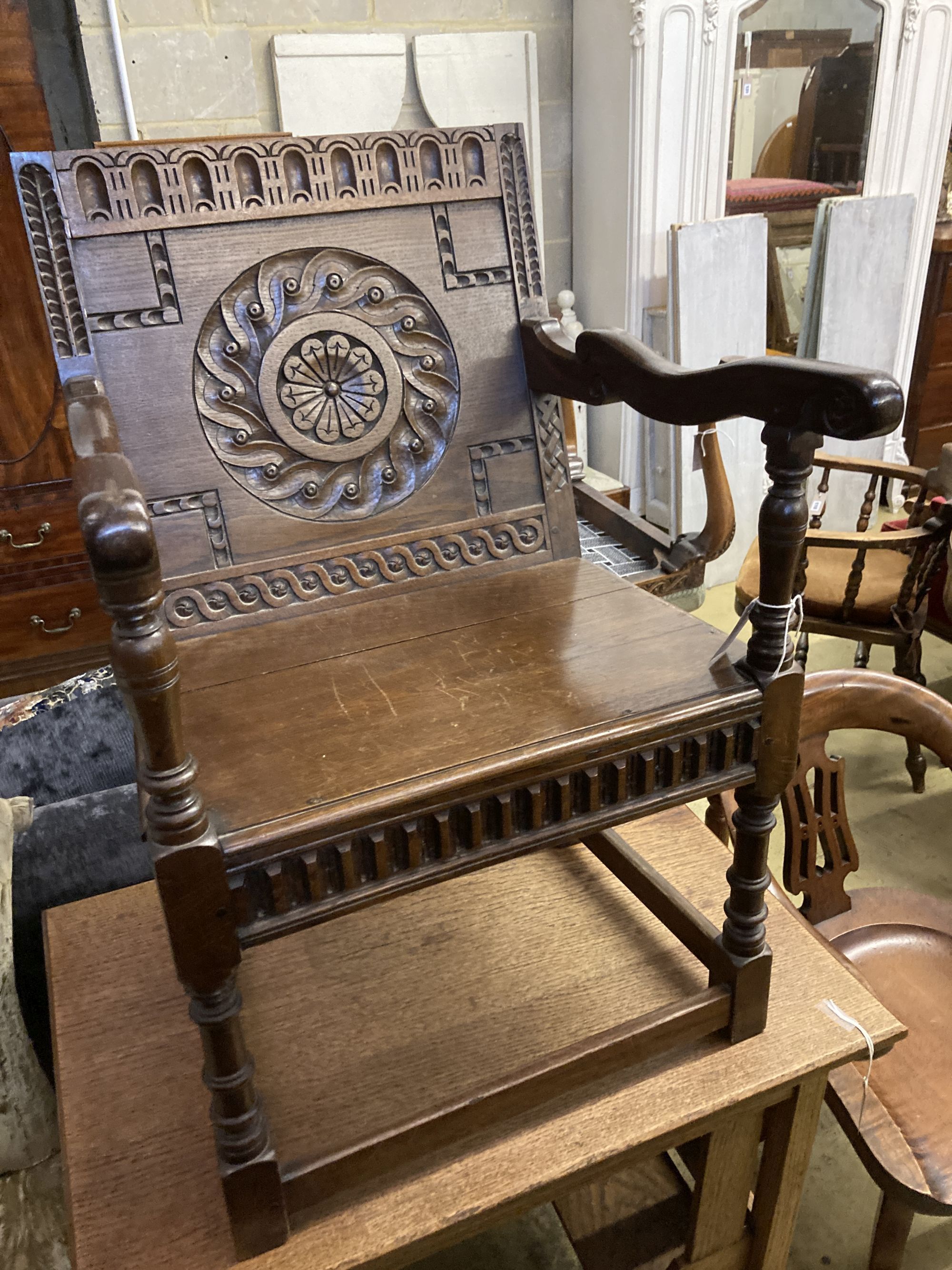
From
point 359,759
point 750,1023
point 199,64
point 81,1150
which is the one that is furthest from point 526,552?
point 199,64

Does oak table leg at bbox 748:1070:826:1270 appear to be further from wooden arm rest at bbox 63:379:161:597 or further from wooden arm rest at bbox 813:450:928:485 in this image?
wooden arm rest at bbox 813:450:928:485

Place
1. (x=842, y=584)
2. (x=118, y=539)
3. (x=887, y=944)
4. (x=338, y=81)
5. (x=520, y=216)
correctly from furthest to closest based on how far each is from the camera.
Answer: (x=338, y=81) → (x=842, y=584) → (x=887, y=944) → (x=520, y=216) → (x=118, y=539)

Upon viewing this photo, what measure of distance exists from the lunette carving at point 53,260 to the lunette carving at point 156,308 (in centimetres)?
2

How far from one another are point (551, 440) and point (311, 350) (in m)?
0.32

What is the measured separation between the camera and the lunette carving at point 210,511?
1.02 meters

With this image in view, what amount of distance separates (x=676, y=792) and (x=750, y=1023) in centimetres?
29

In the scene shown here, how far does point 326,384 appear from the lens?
1.08 m

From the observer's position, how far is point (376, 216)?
42.5 inches

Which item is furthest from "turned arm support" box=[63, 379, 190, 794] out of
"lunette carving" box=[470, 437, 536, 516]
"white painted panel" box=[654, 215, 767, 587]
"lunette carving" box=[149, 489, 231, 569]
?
"white painted panel" box=[654, 215, 767, 587]

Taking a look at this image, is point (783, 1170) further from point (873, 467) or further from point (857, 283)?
point (857, 283)

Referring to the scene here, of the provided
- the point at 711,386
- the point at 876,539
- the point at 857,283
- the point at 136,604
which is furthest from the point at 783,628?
the point at 857,283

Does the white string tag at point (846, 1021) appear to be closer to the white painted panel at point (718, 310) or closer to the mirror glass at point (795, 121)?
the white painted panel at point (718, 310)

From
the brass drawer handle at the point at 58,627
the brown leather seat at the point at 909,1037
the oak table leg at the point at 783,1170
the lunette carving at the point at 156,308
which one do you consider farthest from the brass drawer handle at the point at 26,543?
the oak table leg at the point at 783,1170

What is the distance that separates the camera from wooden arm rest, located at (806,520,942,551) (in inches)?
78.6
